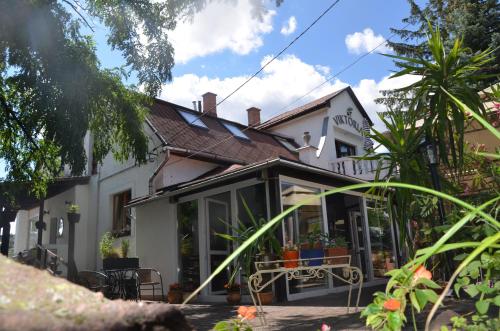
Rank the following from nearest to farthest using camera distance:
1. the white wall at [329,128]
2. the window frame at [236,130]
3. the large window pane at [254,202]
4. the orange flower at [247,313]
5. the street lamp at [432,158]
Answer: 1. the orange flower at [247,313]
2. the street lamp at [432,158]
3. the large window pane at [254,202]
4. the window frame at [236,130]
5. the white wall at [329,128]

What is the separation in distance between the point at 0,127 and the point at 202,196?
4.25 m

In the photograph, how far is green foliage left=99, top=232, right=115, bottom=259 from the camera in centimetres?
1173

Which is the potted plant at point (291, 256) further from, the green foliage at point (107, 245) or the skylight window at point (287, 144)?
the skylight window at point (287, 144)

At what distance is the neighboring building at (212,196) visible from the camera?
28.3 ft

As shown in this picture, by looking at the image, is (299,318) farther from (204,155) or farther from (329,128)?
(329,128)

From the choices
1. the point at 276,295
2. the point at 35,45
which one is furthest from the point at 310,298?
the point at 35,45

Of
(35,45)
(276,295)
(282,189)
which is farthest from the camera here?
(282,189)

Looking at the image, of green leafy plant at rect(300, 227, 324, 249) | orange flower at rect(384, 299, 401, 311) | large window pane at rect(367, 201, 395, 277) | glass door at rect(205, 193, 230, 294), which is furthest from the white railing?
orange flower at rect(384, 299, 401, 311)

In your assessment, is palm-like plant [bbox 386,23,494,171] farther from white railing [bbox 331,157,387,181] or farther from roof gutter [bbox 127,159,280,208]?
white railing [bbox 331,157,387,181]

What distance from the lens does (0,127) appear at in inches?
332

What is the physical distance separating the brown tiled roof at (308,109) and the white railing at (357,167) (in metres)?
2.85

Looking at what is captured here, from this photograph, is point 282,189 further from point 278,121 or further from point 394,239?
point 278,121

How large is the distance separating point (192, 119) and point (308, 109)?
527 cm

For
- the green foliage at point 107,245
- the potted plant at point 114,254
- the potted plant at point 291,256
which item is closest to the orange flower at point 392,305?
the potted plant at point 291,256
